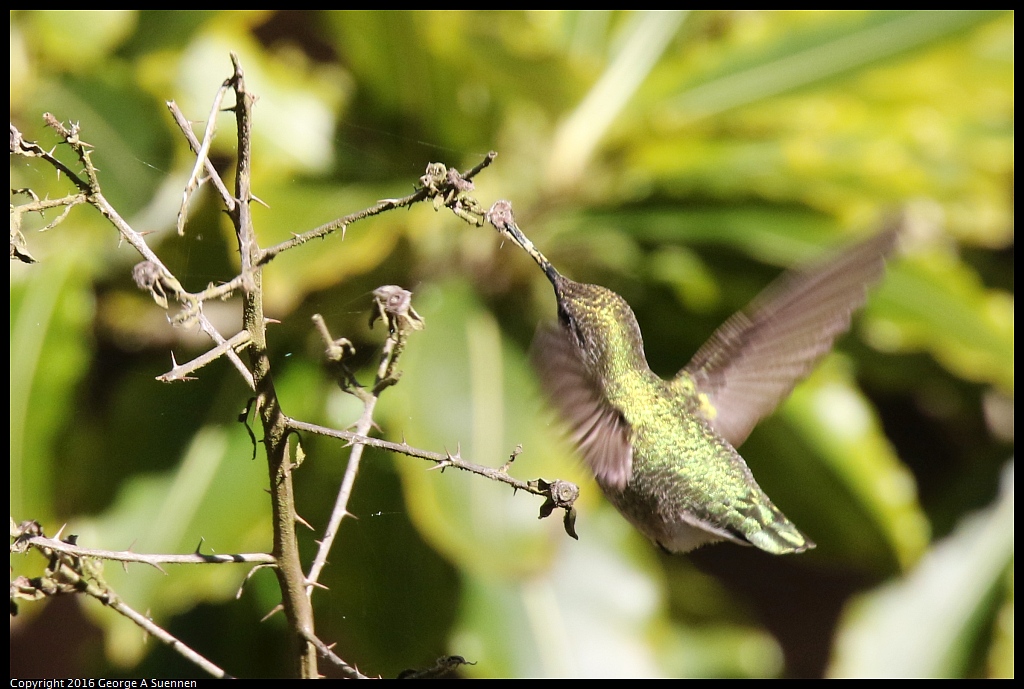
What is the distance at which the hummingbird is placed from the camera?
0.82m

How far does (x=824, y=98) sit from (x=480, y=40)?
2.79ft

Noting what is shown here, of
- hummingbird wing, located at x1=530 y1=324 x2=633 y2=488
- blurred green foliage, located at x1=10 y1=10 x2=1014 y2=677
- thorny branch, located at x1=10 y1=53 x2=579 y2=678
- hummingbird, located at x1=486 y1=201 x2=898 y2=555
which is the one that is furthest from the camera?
blurred green foliage, located at x1=10 y1=10 x2=1014 y2=677

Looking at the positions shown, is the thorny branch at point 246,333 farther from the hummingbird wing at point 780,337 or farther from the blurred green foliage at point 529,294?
the blurred green foliage at point 529,294

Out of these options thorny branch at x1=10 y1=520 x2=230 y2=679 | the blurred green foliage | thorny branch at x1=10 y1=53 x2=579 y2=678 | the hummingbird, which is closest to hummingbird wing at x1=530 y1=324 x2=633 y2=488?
the hummingbird

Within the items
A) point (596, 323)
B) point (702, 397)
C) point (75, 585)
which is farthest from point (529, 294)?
point (75, 585)

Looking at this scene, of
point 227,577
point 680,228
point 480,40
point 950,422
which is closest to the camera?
point 480,40

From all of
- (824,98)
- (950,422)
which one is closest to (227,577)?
(824,98)

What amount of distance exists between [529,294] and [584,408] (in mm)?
912

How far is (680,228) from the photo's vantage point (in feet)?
5.35

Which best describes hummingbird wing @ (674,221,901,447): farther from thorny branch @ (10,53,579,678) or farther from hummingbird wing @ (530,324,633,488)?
thorny branch @ (10,53,579,678)

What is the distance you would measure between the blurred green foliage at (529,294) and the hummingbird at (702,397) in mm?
363

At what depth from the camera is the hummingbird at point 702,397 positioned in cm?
82

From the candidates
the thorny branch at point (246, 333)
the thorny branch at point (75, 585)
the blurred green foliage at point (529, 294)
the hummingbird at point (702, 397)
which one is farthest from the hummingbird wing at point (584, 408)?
the blurred green foliage at point (529, 294)
